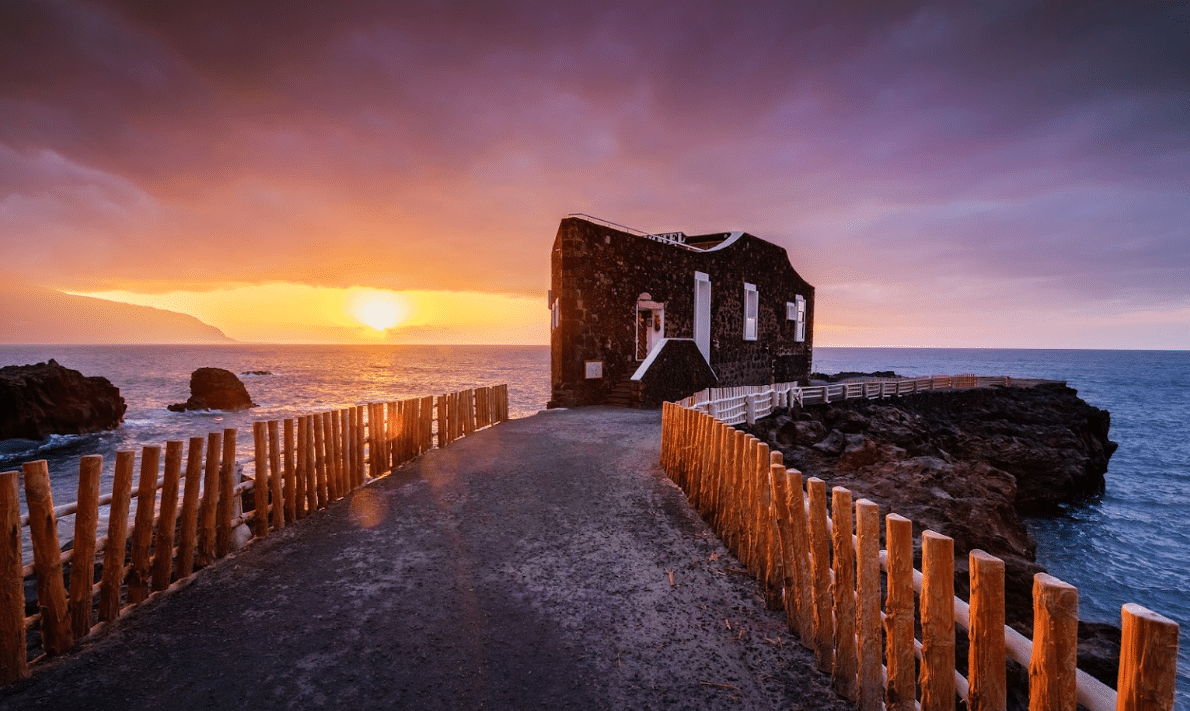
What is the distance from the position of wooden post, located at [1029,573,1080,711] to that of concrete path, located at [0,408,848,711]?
4.19 ft

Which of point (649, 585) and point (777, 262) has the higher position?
point (777, 262)

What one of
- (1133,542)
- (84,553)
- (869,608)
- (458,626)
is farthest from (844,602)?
(1133,542)

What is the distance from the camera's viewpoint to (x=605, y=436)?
11.5 m

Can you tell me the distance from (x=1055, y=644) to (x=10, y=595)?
5.50 m

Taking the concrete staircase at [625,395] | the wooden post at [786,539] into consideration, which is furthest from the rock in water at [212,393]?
the wooden post at [786,539]

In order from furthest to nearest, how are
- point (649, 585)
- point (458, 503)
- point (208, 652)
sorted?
1. point (458, 503)
2. point (649, 585)
3. point (208, 652)

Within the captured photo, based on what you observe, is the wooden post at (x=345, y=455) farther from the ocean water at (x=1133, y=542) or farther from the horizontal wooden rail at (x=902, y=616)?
the ocean water at (x=1133, y=542)

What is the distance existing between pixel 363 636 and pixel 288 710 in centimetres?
75

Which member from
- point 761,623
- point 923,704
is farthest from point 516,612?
point 923,704

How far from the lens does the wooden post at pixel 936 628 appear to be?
2.65m

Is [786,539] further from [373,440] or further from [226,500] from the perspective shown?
[373,440]

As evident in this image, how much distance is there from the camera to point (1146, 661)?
1.85 meters

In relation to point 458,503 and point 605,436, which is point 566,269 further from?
point 458,503

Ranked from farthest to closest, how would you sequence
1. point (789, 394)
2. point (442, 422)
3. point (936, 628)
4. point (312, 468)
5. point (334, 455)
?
point (789, 394) < point (442, 422) < point (334, 455) < point (312, 468) < point (936, 628)
